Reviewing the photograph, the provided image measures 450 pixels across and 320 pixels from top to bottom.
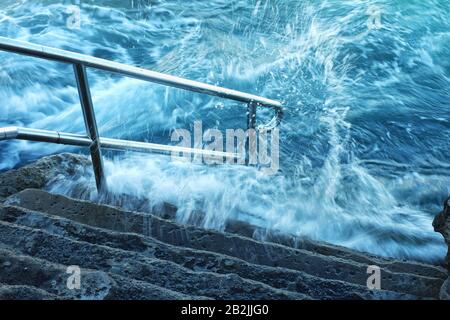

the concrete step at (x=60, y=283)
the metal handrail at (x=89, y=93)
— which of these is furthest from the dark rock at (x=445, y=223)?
the metal handrail at (x=89, y=93)

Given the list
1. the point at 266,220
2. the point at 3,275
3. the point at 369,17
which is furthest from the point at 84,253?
the point at 369,17

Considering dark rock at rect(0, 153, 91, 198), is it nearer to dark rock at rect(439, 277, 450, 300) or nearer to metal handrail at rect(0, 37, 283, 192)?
metal handrail at rect(0, 37, 283, 192)

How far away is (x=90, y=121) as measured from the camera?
266 cm

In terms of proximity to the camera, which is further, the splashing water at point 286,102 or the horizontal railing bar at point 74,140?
the splashing water at point 286,102

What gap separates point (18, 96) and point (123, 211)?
3.49 meters

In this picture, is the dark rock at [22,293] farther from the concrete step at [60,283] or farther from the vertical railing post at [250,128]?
the vertical railing post at [250,128]

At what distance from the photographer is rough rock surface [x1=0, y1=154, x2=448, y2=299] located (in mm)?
1828

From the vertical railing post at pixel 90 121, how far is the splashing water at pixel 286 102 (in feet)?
0.49

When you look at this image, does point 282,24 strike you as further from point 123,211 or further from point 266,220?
point 123,211

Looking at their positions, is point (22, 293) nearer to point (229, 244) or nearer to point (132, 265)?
point (132, 265)

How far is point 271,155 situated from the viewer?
4535 mm

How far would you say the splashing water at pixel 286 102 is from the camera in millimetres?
3566

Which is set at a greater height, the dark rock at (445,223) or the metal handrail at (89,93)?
the metal handrail at (89,93)

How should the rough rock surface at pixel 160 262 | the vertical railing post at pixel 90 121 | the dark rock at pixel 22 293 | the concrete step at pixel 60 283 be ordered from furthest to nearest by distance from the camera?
the vertical railing post at pixel 90 121 < the rough rock surface at pixel 160 262 < the concrete step at pixel 60 283 < the dark rock at pixel 22 293
